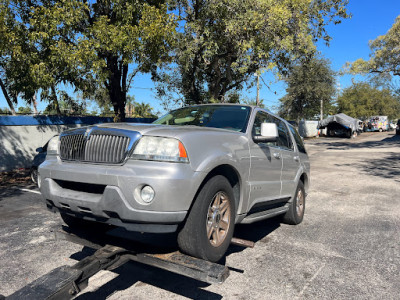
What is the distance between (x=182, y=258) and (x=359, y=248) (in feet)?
9.26

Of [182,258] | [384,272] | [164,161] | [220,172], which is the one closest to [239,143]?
[220,172]

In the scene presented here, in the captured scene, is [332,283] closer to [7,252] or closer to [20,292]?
[20,292]

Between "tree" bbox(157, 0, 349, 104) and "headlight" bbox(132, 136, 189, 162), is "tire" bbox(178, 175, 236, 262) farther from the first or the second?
"tree" bbox(157, 0, 349, 104)

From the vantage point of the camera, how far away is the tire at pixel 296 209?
5.21 meters

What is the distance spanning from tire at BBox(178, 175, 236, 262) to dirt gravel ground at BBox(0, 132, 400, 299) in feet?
1.59

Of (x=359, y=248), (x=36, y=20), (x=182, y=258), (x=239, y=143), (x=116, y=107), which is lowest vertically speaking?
(x=359, y=248)

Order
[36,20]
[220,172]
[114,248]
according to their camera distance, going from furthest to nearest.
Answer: [36,20]
[220,172]
[114,248]

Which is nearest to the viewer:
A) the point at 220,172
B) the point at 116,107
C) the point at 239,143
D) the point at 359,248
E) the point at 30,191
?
the point at 220,172

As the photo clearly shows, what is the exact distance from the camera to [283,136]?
5164 mm

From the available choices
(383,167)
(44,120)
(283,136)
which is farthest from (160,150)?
(383,167)

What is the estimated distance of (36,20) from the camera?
903cm

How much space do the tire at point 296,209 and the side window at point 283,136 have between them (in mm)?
747

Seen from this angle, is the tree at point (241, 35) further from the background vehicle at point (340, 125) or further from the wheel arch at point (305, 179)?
the background vehicle at point (340, 125)

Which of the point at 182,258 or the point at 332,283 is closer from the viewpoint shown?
the point at 182,258
